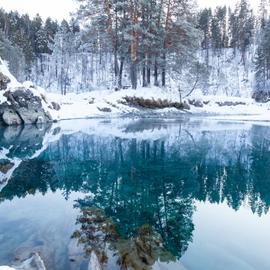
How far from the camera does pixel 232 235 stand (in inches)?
302

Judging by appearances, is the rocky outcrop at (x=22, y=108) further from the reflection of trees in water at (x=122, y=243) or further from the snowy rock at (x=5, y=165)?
the reflection of trees in water at (x=122, y=243)

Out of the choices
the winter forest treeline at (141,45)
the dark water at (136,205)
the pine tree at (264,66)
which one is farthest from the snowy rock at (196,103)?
the dark water at (136,205)

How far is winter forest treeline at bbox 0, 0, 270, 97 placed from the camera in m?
42.3

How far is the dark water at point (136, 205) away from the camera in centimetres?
648

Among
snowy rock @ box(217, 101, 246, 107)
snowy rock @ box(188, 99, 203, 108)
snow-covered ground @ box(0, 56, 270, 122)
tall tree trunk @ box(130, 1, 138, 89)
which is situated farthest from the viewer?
snowy rock @ box(217, 101, 246, 107)

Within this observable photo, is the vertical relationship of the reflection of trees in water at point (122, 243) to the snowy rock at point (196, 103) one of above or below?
below

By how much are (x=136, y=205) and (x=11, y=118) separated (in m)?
21.6

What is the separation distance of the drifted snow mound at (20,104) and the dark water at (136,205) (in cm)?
998

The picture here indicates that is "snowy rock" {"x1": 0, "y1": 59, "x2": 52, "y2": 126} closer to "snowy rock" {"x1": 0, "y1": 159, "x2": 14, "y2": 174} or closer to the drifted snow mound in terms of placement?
the drifted snow mound

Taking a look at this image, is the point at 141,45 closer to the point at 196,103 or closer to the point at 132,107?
the point at 132,107

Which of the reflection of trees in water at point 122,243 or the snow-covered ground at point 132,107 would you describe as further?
the snow-covered ground at point 132,107

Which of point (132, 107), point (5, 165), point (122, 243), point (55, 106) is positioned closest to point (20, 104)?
point (55, 106)

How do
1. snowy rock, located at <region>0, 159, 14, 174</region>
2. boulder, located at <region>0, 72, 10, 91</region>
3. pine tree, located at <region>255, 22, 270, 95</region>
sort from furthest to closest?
pine tree, located at <region>255, 22, 270, 95</region> < boulder, located at <region>0, 72, 10, 91</region> < snowy rock, located at <region>0, 159, 14, 174</region>

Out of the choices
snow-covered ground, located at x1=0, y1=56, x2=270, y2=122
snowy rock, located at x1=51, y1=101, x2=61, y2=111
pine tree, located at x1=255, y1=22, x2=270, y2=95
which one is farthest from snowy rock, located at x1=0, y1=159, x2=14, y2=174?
pine tree, located at x1=255, y1=22, x2=270, y2=95
